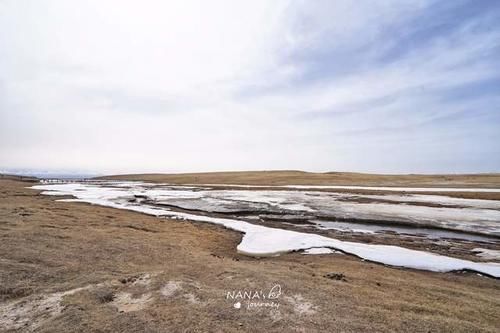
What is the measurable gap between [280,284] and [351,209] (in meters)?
19.7

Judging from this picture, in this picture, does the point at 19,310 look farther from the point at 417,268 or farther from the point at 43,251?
the point at 417,268

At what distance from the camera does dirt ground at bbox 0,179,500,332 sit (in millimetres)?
5680

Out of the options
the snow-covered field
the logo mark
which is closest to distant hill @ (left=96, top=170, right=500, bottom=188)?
the snow-covered field

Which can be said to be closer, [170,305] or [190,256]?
[170,305]

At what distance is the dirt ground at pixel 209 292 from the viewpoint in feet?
18.6

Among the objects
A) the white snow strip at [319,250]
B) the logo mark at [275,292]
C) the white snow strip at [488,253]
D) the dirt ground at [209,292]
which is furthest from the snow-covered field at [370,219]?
the logo mark at [275,292]

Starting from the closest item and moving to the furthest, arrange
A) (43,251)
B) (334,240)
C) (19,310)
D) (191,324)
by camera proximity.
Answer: (191,324) < (19,310) < (43,251) < (334,240)

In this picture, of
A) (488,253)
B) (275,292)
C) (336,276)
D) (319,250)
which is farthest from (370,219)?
(275,292)

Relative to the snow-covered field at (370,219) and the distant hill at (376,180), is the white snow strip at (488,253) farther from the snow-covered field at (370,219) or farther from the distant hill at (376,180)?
the distant hill at (376,180)

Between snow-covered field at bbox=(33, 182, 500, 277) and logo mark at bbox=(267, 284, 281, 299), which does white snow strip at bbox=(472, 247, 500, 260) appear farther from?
logo mark at bbox=(267, 284, 281, 299)

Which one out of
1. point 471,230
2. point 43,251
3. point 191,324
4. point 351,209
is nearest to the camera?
point 191,324

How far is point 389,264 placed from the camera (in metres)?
10.9

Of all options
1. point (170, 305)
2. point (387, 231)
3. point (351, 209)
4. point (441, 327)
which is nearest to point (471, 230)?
point (387, 231)

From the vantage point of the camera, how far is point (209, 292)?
705cm
